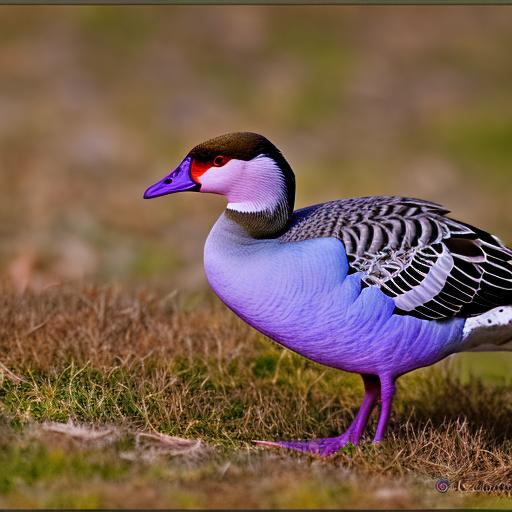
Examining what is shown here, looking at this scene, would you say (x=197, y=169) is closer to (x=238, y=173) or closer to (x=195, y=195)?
(x=238, y=173)

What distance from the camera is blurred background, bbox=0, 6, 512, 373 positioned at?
12602mm

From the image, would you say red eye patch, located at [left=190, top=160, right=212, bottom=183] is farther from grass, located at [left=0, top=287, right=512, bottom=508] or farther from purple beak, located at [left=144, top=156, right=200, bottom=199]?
grass, located at [left=0, top=287, right=512, bottom=508]

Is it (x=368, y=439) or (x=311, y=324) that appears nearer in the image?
(x=311, y=324)

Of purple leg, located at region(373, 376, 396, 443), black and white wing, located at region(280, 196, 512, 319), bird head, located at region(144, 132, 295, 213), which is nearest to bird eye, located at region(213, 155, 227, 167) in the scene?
bird head, located at region(144, 132, 295, 213)

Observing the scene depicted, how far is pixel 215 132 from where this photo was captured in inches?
585

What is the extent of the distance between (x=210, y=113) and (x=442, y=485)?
1137 centimetres

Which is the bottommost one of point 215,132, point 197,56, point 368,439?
point 368,439

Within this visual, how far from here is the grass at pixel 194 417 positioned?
14.0 feet

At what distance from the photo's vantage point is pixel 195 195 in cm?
1400

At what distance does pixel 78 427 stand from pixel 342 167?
10070 mm

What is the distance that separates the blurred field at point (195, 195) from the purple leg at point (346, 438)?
23 cm

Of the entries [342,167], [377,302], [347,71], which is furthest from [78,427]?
[347,71]

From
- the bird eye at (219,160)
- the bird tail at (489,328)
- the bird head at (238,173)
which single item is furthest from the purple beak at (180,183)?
the bird tail at (489,328)

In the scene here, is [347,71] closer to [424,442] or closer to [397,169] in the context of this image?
[397,169]
